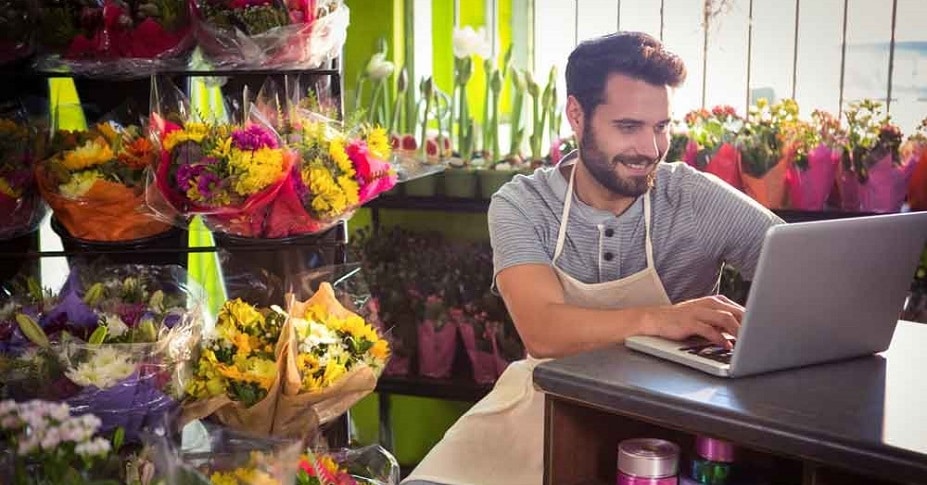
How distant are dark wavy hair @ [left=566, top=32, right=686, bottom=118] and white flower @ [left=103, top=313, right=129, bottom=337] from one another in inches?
A: 47.9

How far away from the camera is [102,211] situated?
9.14ft

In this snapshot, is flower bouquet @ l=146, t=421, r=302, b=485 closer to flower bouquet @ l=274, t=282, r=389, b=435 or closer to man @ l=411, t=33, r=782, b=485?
flower bouquet @ l=274, t=282, r=389, b=435

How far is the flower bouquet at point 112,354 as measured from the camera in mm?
2201

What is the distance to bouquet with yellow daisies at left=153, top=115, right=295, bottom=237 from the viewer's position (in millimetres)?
2590

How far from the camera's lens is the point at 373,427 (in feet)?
14.7

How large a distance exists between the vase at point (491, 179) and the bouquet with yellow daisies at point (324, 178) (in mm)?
1329

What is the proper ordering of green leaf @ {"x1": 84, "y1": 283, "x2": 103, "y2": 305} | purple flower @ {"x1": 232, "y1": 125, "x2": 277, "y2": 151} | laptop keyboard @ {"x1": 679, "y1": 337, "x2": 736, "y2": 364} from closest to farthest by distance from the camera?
laptop keyboard @ {"x1": 679, "y1": 337, "x2": 736, "y2": 364} < green leaf @ {"x1": 84, "y1": 283, "x2": 103, "y2": 305} < purple flower @ {"x1": 232, "y1": 125, "x2": 277, "y2": 151}

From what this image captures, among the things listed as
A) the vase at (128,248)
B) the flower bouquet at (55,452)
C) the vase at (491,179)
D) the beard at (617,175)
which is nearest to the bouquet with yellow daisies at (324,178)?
the vase at (128,248)

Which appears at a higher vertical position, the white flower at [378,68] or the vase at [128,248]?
the white flower at [378,68]

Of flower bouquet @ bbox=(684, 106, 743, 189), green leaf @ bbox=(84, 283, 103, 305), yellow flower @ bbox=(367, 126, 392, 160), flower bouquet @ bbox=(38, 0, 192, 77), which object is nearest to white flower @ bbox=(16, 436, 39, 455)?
green leaf @ bbox=(84, 283, 103, 305)

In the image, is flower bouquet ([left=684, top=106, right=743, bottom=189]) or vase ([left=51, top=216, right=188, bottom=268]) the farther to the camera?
flower bouquet ([left=684, top=106, right=743, bottom=189])

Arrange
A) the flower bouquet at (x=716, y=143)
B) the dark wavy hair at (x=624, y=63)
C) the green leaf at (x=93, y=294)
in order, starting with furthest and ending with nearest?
1. the flower bouquet at (x=716, y=143)
2. the dark wavy hair at (x=624, y=63)
3. the green leaf at (x=93, y=294)

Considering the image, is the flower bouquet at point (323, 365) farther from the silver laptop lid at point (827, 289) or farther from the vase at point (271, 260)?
the silver laptop lid at point (827, 289)

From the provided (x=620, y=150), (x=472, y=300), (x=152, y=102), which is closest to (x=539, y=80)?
(x=472, y=300)
